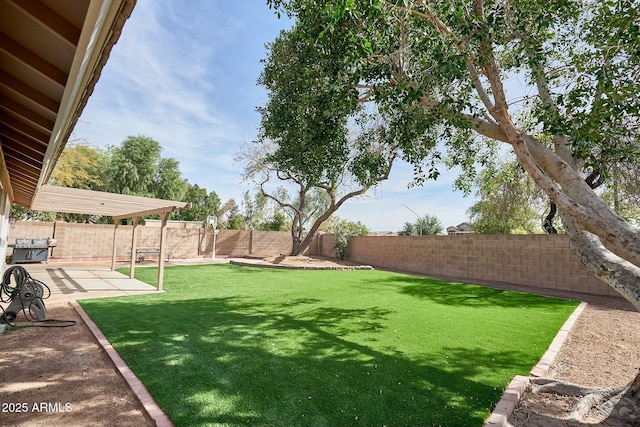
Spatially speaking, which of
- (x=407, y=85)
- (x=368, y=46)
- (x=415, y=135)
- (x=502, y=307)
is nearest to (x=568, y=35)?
(x=415, y=135)

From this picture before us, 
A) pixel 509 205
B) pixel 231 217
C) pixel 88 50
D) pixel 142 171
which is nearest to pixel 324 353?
pixel 88 50

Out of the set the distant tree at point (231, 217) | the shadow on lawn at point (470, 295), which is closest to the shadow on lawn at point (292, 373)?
the shadow on lawn at point (470, 295)

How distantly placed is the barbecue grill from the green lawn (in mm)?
10105

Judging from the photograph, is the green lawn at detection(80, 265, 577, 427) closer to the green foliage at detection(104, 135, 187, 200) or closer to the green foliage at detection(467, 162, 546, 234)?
the green foliage at detection(467, 162, 546, 234)

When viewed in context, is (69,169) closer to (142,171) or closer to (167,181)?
(142,171)

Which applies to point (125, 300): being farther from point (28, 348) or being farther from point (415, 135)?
point (415, 135)

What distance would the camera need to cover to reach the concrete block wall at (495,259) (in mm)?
10430

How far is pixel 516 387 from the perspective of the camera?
3336 mm

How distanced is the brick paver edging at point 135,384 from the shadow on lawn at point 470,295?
6.93 metres

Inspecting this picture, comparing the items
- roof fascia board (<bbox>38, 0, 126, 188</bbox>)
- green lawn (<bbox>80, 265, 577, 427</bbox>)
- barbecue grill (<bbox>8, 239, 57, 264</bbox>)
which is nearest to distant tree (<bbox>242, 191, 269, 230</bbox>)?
barbecue grill (<bbox>8, 239, 57, 264</bbox>)

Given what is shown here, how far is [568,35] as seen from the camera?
5684 mm

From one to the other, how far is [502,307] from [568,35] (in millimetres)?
5876

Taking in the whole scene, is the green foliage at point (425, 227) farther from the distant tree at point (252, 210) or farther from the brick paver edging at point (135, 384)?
the brick paver edging at point (135, 384)

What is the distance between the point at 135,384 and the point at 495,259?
1310cm
